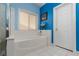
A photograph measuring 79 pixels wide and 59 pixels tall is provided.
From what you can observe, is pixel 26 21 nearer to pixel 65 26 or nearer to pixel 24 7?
pixel 24 7

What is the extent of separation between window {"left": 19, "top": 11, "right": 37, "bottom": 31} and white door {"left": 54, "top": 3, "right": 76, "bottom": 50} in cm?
87

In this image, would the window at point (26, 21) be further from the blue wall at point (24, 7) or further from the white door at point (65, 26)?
the white door at point (65, 26)

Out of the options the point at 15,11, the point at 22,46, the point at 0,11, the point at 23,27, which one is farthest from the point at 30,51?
the point at 0,11

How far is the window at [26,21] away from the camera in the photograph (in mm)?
2047

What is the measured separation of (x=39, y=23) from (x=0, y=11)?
1.02 m

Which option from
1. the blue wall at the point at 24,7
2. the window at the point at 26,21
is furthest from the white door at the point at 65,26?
the window at the point at 26,21

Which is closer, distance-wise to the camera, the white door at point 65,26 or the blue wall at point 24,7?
the blue wall at point 24,7

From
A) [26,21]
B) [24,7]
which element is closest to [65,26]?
[26,21]

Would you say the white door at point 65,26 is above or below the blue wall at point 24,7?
below

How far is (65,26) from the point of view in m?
2.47

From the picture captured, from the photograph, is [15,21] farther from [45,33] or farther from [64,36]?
[64,36]

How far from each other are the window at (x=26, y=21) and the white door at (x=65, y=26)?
87cm

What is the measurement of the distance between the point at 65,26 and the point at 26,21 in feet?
A: 3.52

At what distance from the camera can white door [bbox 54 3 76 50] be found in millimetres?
2191
